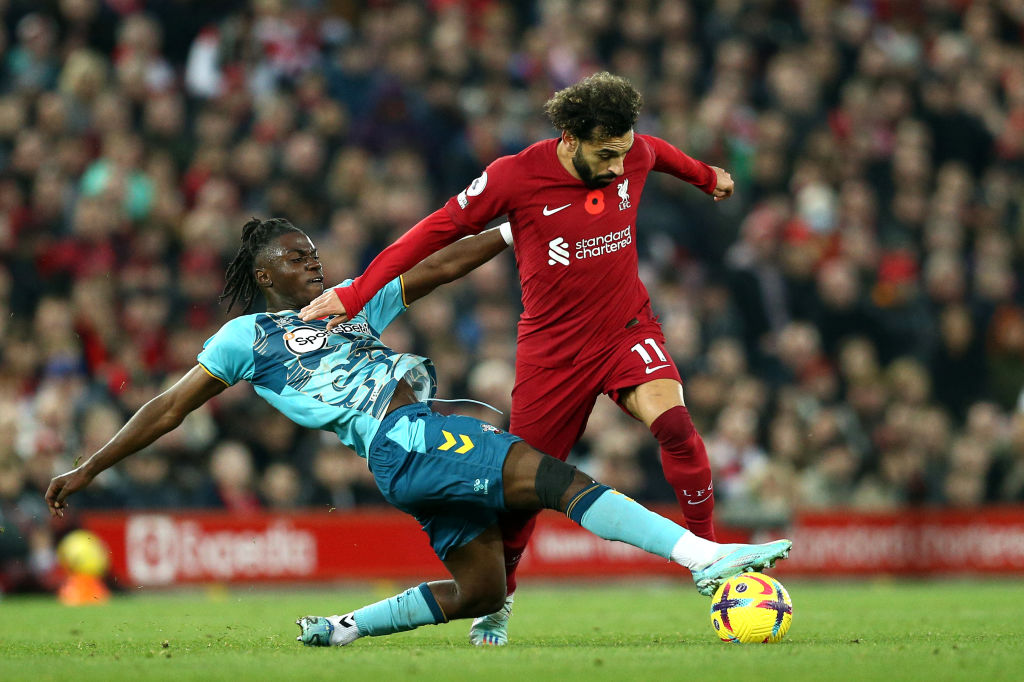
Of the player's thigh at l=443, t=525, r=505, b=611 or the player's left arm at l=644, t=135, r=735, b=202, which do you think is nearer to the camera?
the player's thigh at l=443, t=525, r=505, b=611

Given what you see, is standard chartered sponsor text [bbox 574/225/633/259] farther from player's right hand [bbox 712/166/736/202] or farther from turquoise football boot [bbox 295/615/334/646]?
turquoise football boot [bbox 295/615/334/646]

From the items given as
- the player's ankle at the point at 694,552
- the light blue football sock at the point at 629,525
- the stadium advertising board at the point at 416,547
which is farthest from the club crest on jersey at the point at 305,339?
the stadium advertising board at the point at 416,547

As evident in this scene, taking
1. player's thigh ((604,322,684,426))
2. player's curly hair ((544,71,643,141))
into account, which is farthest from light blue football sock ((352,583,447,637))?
player's curly hair ((544,71,643,141))

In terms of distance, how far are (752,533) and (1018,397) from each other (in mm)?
3614

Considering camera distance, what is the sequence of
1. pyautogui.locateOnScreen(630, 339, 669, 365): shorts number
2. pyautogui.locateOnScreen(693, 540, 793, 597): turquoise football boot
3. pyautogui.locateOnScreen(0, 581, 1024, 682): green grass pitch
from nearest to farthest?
pyautogui.locateOnScreen(0, 581, 1024, 682): green grass pitch
pyautogui.locateOnScreen(693, 540, 793, 597): turquoise football boot
pyautogui.locateOnScreen(630, 339, 669, 365): shorts number

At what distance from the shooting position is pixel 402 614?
6.50 meters

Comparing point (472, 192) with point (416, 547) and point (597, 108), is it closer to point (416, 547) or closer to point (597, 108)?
point (597, 108)

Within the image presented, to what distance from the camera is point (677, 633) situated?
746 cm

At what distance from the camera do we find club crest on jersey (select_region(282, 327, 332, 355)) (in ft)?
20.9

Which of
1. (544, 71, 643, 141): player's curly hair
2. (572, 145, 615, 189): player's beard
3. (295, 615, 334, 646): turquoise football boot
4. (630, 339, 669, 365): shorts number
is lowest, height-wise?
(295, 615, 334, 646): turquoise football boot

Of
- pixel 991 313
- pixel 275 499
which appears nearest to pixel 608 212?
pixel 275 499

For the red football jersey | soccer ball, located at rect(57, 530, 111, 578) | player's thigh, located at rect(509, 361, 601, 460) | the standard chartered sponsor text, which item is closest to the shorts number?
the red football jersey

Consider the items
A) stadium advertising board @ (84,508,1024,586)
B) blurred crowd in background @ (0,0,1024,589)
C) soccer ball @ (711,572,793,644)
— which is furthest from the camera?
blurred crowd in background @ (0,0,1024,589)

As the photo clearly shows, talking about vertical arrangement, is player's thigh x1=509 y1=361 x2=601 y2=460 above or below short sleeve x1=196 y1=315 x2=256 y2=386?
below
